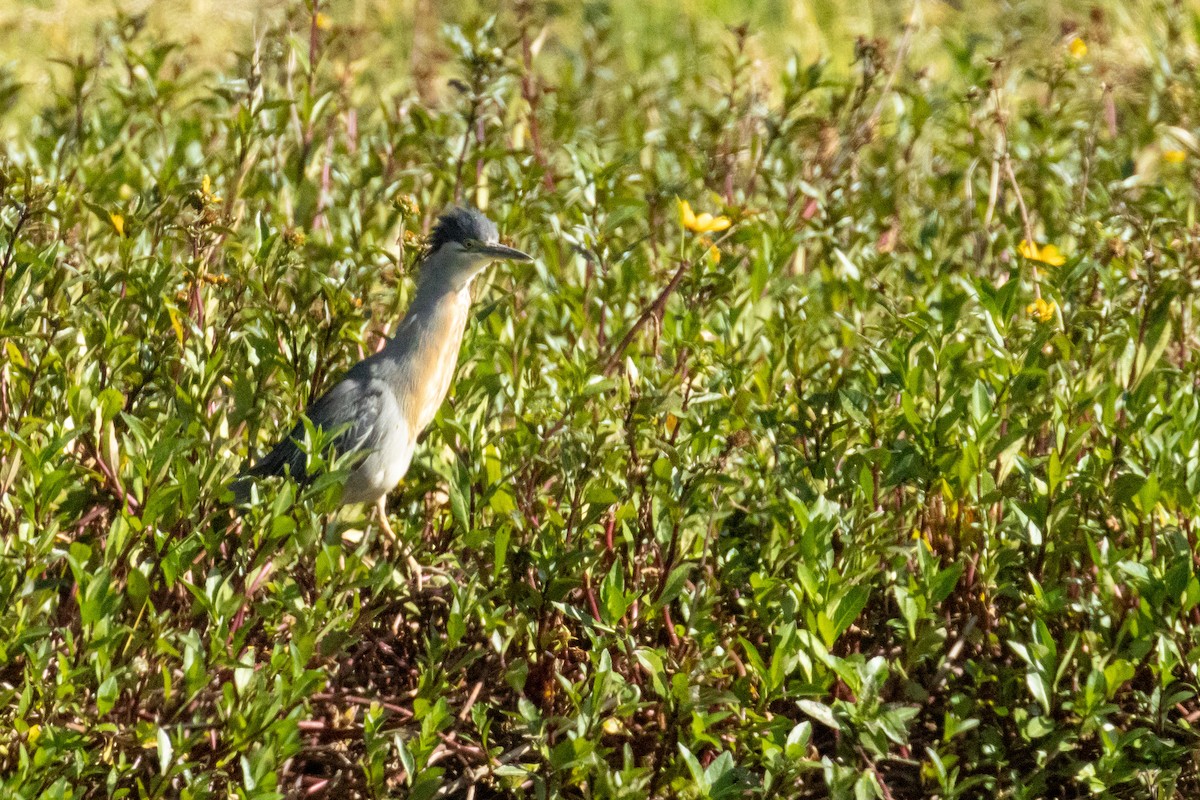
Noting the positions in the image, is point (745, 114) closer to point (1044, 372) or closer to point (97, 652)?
point (1044, 372)

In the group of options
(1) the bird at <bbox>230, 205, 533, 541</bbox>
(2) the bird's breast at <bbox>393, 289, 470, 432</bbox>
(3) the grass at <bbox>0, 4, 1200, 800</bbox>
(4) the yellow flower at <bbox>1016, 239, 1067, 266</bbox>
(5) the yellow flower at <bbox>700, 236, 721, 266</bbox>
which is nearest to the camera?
(3) the grass at <bbox>0, 4, 1200, 800</bbox>

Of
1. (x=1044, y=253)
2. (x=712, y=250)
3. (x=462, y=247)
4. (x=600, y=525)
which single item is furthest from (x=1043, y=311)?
(x=462, y=247)

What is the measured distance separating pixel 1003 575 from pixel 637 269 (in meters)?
1.54

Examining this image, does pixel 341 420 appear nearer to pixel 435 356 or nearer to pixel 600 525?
pixel 435 356

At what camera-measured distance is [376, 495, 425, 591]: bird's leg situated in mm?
3299

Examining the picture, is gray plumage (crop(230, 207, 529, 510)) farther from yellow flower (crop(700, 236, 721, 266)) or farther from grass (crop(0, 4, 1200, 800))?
yellow flower (crop(700, 236, 721, 266))

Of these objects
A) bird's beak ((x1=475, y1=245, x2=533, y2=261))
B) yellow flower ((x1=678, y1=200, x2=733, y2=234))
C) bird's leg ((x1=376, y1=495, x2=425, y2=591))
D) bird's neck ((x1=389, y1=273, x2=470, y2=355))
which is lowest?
bird's leg ((x1=376, y1=495, x2=425, y2=591))

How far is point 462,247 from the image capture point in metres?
3.86

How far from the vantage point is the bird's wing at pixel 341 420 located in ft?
11.5

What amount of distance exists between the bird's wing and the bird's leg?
0.56 feet

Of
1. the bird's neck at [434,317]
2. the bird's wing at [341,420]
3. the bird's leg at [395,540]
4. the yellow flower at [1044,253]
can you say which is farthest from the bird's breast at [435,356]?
the yellow flower at [1044,253]

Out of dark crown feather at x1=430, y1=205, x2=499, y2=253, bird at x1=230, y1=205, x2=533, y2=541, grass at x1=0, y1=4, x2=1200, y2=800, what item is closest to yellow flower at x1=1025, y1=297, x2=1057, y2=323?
grass at x1=0, y1=4, x2=1200, y2=800

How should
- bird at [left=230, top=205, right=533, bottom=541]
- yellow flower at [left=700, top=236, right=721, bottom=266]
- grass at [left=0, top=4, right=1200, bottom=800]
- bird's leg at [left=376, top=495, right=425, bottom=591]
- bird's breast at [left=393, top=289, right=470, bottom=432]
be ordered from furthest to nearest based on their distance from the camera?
yellow flower at [left=700, top=236, right=721, bottom=266]
bird's breast at [left=393, top=289, right=470, bottom=432]
bird at [left=230, top=205, right=533, bottom=541]
bird's leg at [left=376, top=495, right=425, bottom=591]
grass at [left=0, top=4, right=1200, bottom=800]

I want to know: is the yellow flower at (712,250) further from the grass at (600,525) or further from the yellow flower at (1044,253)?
the yellow flower at (1044,253)
